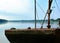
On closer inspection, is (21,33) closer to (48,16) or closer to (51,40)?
(51,40)

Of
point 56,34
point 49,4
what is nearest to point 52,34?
point 56,34

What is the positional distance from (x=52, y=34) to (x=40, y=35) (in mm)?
552

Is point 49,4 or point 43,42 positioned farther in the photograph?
point 49,4

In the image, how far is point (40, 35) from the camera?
10805mm

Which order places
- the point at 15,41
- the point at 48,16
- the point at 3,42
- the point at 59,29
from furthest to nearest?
1. the point at 3,42
2. the point at 48,16
3. the point at 15,41
4. the point at 59,29

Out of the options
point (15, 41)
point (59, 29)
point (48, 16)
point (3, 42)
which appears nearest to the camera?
point (59, 29)

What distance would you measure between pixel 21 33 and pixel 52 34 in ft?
4.81

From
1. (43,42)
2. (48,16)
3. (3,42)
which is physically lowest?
(3,42)

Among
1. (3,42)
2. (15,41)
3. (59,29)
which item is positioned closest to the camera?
(59,29)

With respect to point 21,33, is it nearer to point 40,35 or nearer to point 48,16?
point 40,35

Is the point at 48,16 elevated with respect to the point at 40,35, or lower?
elevated

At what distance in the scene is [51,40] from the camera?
35.9 ft

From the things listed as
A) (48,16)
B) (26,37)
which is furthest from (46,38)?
(48,16)

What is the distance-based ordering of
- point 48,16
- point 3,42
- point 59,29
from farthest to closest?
point 3,42, point 48,16, point 59,29
